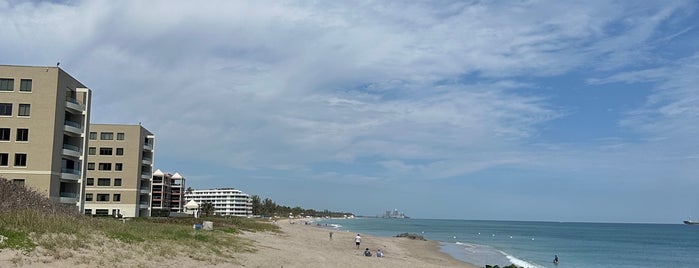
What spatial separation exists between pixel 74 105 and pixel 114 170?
2766cm

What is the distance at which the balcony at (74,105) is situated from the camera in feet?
200

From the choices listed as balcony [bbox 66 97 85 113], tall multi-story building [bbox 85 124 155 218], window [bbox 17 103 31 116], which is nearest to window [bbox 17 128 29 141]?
window [bbox 17 103 31 116]

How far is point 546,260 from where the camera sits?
66062 mm

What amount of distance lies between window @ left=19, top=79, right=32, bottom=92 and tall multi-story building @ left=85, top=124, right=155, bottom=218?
3144cm

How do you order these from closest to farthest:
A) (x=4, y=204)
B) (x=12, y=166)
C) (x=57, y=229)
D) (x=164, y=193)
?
(x=57, y=229) → (x=4, y=204) → (x=12, y=166) → (x=164, y=193)

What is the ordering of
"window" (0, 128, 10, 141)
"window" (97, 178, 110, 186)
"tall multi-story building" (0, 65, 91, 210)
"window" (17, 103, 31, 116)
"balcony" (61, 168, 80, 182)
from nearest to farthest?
"tall multi-story building" (0, 65, 91, 210), "window" (0, 128, 10, 141), "window" (17, 103, 31, 116), "balcony" (61, 168, 80, 182), "window" (97, 178, 110, 186)

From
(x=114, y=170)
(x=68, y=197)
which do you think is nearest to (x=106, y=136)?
(x=114, y=170)

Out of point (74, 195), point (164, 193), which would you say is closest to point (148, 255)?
point (74, 195)

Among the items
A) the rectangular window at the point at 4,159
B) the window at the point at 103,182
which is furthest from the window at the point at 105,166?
the rectangular window at the point at 4,159

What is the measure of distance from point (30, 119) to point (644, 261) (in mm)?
70210

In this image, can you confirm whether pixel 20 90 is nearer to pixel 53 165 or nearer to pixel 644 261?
pixel 53 165

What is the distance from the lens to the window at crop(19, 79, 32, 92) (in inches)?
2244

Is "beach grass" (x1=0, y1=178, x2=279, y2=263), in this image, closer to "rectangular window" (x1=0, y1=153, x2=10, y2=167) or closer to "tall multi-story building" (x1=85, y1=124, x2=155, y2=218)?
"rectangular window" (x1=0, y1=153, x2=10, y2=167)

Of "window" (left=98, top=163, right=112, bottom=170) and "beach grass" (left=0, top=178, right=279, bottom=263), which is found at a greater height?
"window" (left=98, top=163, right=112, bottom=170)
